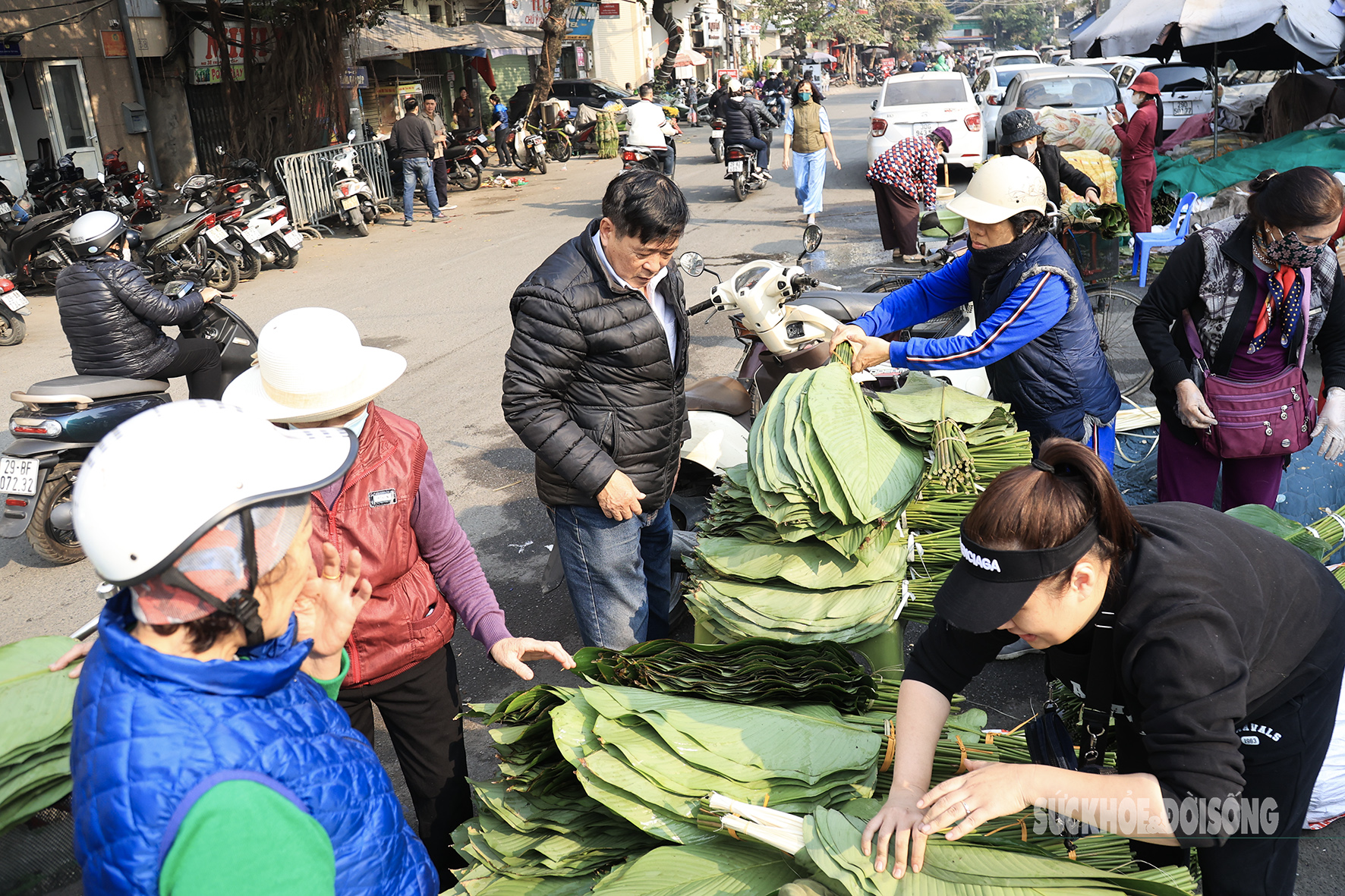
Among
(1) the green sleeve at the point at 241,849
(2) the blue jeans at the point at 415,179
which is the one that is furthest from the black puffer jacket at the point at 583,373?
(2) the blue jeans at the point at 415,179

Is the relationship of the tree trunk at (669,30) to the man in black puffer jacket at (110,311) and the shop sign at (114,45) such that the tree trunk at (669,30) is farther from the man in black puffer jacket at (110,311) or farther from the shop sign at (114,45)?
the man in black puffer jacket at (110,311)

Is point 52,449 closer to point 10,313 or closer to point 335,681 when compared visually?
point 335,681

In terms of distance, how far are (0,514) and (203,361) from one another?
155cm

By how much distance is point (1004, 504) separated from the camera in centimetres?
155

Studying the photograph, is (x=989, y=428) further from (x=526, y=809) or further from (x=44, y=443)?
(x=44, y=443)

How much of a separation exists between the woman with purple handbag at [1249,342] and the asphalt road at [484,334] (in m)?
1.08

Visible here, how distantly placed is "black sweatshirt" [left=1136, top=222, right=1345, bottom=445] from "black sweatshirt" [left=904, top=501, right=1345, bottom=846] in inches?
65.3

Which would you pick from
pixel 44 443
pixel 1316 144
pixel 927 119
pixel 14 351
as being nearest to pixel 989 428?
pixel 44 443

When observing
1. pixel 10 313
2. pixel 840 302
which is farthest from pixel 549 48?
pixel 840 302

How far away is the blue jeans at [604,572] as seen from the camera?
9.66 feet

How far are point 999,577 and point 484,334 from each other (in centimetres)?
774

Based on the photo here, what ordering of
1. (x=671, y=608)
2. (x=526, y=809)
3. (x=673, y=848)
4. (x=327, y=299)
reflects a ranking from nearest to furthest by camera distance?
1. (x=673, y=848)
2. (x=526, y=809)
3. (x=671, y=608)
4. (x=327, y=299)

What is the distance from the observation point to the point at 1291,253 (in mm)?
3035

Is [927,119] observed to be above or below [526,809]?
above
